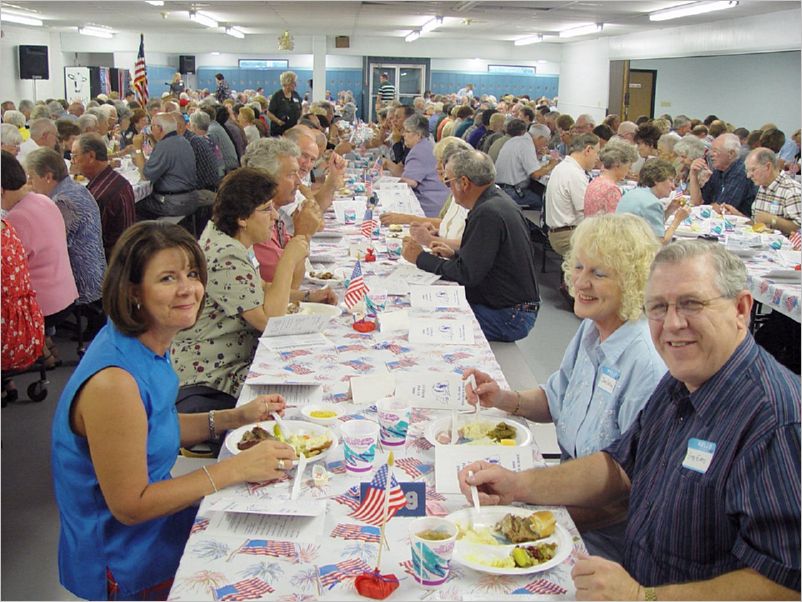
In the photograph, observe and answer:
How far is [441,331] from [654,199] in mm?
2846

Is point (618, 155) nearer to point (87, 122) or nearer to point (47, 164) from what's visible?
point (47, 164)

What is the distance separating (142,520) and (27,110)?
34.1 ft

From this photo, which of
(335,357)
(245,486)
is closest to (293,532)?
(245,486)

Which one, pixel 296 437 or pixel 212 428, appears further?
pixel 212 428

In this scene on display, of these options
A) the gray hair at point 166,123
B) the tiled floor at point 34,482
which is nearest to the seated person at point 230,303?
the tiled floor at point 34,482

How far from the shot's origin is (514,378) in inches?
134

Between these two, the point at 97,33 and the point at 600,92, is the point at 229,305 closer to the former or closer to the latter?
the point at 600,92

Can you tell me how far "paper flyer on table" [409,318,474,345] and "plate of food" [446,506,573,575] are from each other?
1.23 m

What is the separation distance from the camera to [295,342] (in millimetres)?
2783

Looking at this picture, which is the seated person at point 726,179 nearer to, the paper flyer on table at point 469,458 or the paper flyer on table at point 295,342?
the paper flyer on table at point 295,342

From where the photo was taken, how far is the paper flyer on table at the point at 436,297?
3367mm

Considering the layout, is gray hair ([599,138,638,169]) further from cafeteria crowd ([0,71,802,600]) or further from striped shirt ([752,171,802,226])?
cafeteria crowd ([0,71,802,600])

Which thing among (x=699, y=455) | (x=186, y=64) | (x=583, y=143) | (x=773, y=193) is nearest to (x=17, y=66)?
(x=186, y=64)

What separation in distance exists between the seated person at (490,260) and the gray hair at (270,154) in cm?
80
